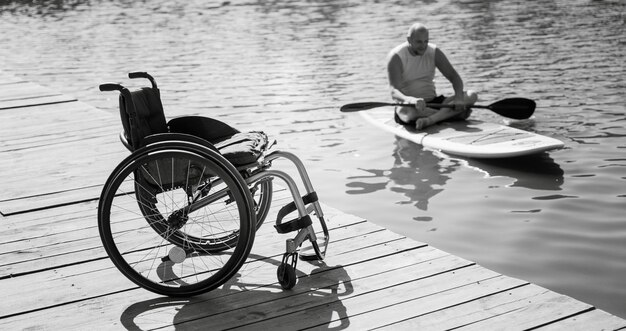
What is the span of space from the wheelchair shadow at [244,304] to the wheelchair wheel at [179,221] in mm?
85

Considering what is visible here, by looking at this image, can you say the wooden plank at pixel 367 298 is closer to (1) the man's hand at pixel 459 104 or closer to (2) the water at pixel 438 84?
(2) the water at pixel 438 84

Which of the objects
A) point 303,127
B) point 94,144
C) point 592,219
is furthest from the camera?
point 303,127

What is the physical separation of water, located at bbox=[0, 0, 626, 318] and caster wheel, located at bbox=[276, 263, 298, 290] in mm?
2018

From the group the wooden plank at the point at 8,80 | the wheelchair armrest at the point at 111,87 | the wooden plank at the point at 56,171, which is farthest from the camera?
the wooden plank at the point at 8,80

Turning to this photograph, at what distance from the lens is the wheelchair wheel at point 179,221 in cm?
358

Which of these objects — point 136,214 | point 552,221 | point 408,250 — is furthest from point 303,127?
point 408,250

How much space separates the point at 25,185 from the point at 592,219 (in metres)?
4.26

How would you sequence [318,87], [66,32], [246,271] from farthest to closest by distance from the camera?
[66,32] → [318,87] → [246,271]

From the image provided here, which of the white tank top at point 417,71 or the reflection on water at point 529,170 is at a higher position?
the white tank top at point 417,71

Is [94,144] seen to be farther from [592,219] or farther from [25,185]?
[592,219]

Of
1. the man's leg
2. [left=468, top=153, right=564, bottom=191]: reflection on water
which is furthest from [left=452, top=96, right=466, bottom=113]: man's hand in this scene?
[left=468, top=153, right=564, bottom=191]: reflection on water

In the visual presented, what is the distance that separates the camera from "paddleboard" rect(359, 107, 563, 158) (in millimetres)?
7477

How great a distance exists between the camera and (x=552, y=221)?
20.5 feet

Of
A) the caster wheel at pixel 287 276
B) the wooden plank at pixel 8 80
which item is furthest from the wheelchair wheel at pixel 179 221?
the wooden plank at pixel 8 80
